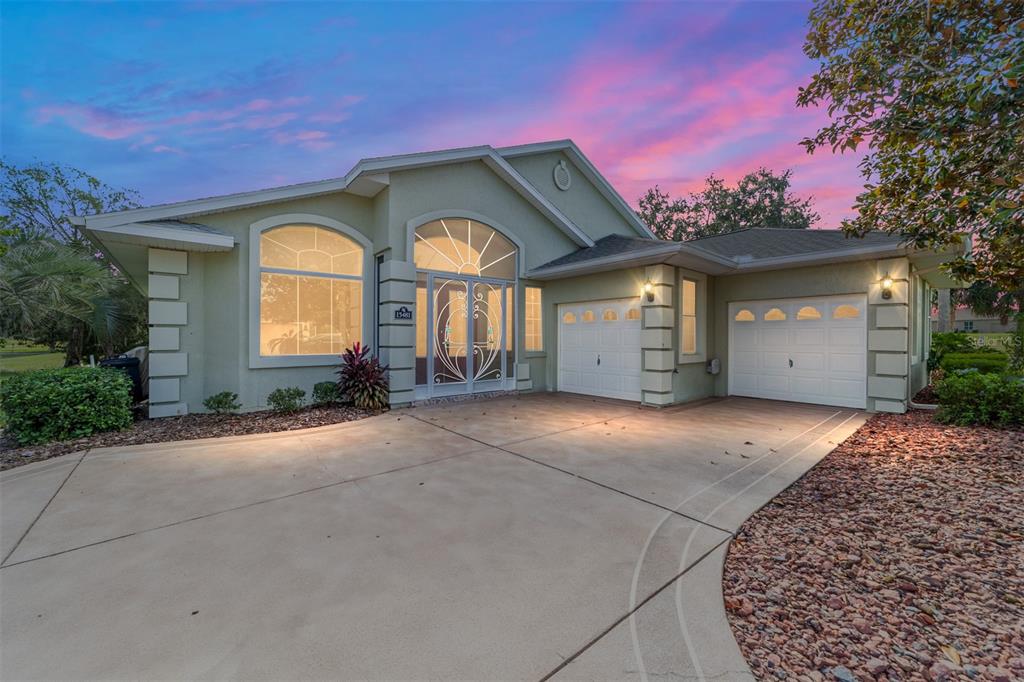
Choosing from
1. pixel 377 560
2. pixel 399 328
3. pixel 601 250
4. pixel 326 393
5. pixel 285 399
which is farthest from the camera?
pixel 601 250

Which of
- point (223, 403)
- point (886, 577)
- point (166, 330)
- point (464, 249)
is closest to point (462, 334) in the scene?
point (464, 249)

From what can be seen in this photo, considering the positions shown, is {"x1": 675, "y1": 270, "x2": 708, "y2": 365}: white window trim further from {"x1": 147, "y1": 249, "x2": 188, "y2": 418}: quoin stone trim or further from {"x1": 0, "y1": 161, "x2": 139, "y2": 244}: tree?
{"x1": 0, "y1": 161, "x2": 139, "y2": 244}: tree

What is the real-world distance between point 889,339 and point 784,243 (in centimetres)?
303

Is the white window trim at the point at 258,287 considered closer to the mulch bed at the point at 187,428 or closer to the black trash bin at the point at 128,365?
the mulch bed at the point at 187,428

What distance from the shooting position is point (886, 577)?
268 cm

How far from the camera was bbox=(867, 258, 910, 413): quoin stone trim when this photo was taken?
7775 millimetres

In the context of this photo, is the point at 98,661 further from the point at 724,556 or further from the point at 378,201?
the point at 378,201

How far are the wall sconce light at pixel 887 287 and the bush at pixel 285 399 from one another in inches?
433

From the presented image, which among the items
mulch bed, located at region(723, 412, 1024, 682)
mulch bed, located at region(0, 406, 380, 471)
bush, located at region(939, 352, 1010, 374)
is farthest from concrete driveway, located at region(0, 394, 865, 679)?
bush, located at region(939, 352, 1010, 374)

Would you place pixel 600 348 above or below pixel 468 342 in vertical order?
below

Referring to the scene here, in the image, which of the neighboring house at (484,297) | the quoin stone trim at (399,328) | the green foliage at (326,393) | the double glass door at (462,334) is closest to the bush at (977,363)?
the neighboring house at (484,297)

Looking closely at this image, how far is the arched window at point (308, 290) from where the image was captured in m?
8.10

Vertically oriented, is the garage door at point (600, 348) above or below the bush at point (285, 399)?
above

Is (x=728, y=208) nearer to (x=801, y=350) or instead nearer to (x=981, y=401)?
(x=801, y=350)
